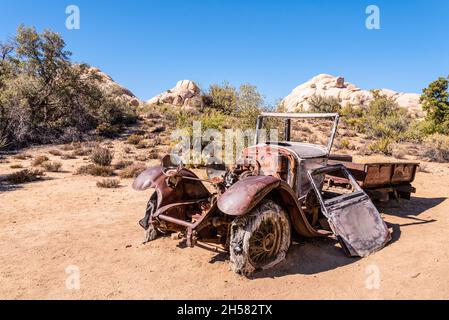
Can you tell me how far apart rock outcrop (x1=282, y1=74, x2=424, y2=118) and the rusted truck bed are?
158 feet

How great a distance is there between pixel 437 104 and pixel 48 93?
88.5ft

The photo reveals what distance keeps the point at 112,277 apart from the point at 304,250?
9.06ft

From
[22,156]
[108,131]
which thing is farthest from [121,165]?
[108,131]

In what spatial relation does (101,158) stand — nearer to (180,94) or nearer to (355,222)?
(355,222)

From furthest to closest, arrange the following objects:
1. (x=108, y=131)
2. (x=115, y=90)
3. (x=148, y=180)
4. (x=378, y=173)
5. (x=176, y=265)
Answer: (x=115, y=90) < (x=108, y=131) < (x=378, y=173) < (x=148, y=180) < (x=176, y=265)

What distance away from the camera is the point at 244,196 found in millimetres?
3889

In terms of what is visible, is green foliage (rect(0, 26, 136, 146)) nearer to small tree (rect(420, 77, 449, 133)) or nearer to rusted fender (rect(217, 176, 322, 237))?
rusted fender (rect(217, 176, 322, 237))

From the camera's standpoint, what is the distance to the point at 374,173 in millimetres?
7152

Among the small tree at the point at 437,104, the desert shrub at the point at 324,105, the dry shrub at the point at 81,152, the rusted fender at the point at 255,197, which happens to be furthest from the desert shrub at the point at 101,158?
the desert shrub at the point at 324,105

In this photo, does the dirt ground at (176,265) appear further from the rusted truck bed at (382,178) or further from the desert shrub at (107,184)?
the desert shrub at (107,184)

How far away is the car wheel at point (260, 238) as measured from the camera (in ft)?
13.2

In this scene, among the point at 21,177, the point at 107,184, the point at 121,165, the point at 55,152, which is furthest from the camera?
the point at 55,152

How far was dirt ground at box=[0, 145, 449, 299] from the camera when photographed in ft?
12.4
